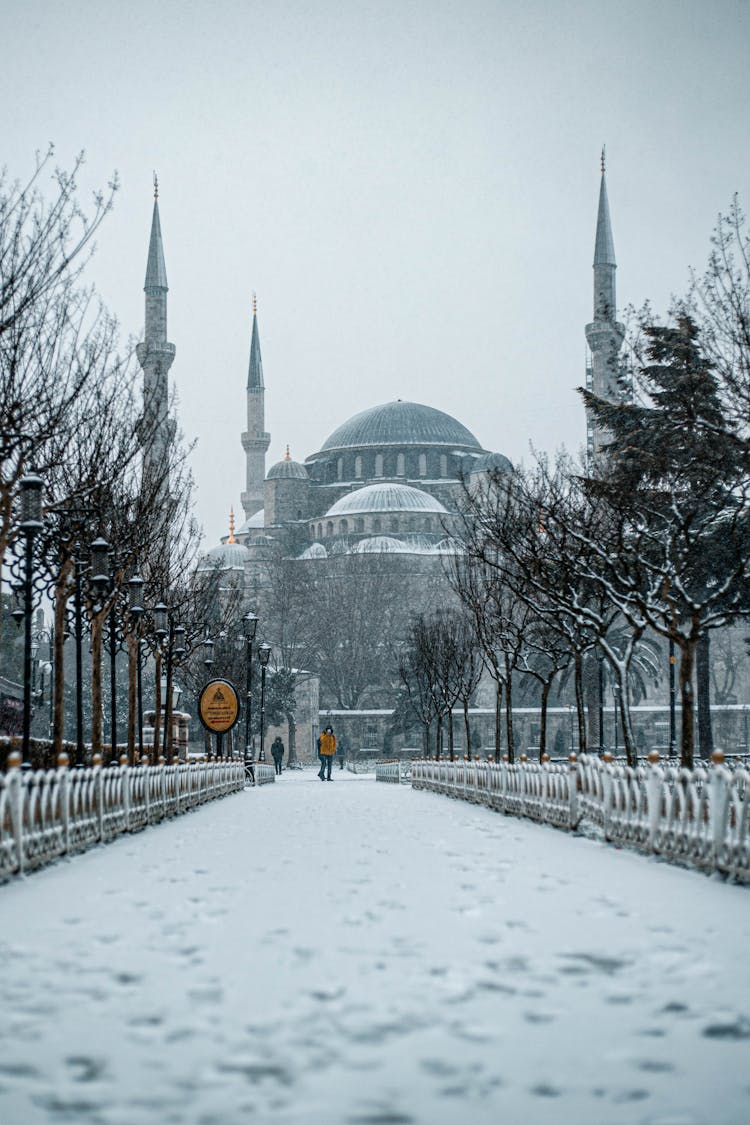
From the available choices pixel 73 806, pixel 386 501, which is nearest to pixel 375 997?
pixel 73 806

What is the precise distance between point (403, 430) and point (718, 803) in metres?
98.4

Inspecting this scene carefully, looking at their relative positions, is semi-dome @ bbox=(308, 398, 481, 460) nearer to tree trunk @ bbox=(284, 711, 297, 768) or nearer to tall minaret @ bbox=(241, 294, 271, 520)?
tall minaret @ bbox=(241, 294, 271, 520)

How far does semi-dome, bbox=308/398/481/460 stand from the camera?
107 meters

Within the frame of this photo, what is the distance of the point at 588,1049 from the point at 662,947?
2.12 m

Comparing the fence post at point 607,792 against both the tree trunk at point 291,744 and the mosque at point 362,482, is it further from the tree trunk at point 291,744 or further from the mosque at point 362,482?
the mosque at point 362,482

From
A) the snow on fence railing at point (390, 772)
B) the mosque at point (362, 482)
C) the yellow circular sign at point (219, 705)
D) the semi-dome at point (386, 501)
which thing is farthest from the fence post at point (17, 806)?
the semi-dome at point (386, 501)

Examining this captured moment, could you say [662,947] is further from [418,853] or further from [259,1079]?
[418,853]

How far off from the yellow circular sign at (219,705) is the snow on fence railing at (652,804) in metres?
9.60

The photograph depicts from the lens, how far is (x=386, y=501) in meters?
94.8

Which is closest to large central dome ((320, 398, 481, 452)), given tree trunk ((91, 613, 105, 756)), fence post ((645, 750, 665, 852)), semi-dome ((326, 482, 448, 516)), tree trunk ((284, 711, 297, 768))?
semi-dome ((326, 482, 448, 516))

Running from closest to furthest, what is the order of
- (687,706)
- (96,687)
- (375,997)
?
(375,997) < (687,706) < (96,687)

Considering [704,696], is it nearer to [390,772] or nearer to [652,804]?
[390,772]

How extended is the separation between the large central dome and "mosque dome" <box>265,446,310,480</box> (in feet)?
20.3

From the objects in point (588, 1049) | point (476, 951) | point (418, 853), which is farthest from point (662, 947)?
point (418, 853)
